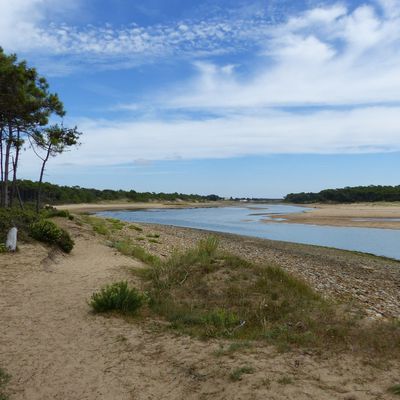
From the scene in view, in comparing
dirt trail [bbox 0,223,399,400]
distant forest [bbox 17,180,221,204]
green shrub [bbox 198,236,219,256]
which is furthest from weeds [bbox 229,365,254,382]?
distant forest [bbox 17,180,221,204]

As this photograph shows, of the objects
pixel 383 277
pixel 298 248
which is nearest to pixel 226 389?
pixel 383 277

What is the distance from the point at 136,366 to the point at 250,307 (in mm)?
2792

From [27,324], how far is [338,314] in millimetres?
5168

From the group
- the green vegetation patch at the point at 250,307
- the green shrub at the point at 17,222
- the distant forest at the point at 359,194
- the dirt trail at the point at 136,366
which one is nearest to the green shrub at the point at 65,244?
the green shrub at the point at 17,222

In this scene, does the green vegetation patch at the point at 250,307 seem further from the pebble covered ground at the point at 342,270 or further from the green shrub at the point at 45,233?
the green shrub at the point at 45,233

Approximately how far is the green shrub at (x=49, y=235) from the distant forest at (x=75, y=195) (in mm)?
41088

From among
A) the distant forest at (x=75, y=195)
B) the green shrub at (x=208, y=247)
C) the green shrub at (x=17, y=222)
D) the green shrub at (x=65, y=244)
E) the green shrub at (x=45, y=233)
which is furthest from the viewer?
the distant forest at (x=75, y=195)

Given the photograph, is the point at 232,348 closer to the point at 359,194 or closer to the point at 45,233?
the point at 45,233

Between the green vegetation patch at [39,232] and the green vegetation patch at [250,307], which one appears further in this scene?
the green vegetation patch at [39,232]

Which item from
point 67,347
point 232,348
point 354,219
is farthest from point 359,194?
point 67,347

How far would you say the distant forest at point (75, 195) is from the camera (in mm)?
73394

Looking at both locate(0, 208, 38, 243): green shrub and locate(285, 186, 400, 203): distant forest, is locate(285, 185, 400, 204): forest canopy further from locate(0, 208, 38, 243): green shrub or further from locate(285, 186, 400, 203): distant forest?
locate(0, 208, 38, 243): green shrub

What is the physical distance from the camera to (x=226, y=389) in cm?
428

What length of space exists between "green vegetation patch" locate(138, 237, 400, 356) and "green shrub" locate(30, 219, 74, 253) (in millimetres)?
5495
